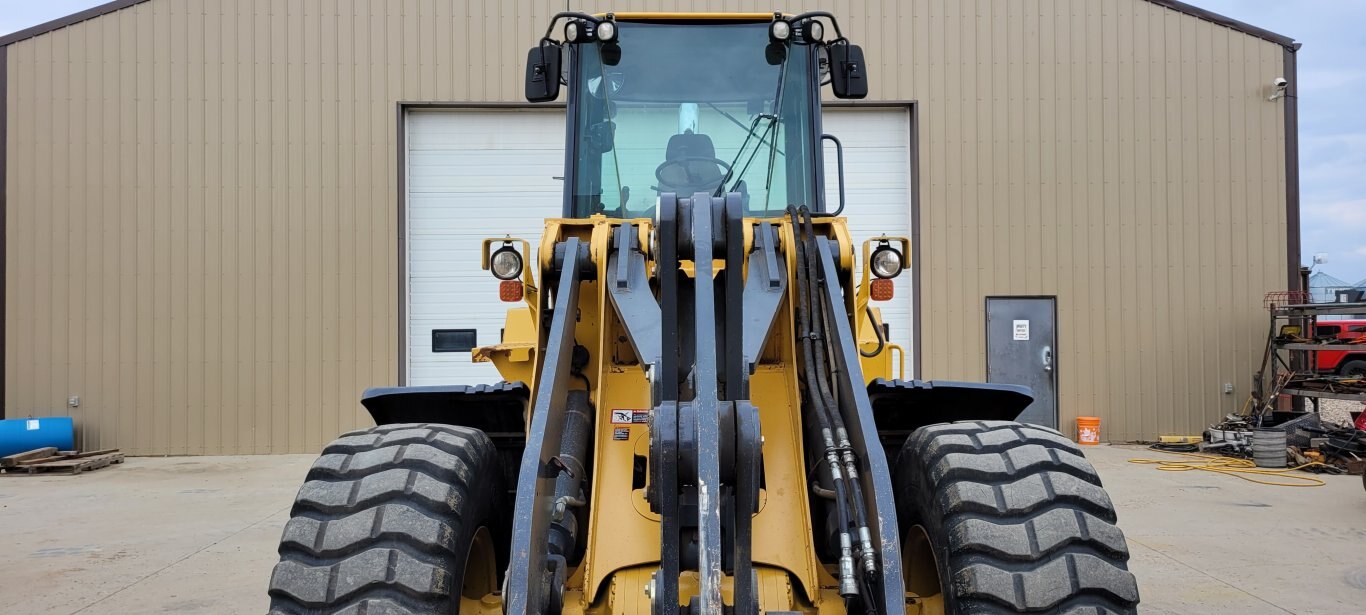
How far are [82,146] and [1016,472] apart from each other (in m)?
13.9

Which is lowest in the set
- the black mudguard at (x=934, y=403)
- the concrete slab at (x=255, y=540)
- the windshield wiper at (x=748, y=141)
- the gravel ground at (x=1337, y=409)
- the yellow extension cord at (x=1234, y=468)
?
the gravel ground at (x=1337, y=409)

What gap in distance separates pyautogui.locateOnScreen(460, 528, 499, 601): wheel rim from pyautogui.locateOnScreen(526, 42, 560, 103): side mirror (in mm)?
2337

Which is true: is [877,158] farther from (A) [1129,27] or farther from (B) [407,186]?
(B) [407,186]

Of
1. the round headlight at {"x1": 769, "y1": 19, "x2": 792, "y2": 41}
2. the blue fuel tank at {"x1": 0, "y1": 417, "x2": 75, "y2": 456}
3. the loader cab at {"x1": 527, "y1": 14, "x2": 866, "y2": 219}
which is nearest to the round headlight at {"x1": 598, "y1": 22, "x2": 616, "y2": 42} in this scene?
the loader cab at {"x1": 527, "y1": 14, "x2": 866, "y2": 219}

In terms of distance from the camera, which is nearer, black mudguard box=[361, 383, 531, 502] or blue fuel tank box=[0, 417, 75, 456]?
black mudguard box=[361, 383, 531, 502]

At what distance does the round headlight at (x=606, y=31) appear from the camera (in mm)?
4691

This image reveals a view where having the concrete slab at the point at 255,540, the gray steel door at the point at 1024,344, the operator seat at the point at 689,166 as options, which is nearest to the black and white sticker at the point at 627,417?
the operator seat at the point at 689,166

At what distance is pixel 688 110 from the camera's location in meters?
4.87

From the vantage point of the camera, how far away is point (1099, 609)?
2.74 metres

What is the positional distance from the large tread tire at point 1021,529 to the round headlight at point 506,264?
1.88 m

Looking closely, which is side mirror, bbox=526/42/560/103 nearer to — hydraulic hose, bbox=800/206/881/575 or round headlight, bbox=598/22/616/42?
round headlight, bbox=598/22/616/42

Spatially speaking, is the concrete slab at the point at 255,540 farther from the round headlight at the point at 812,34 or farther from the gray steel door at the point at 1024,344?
the round headlight at the point at 812,34

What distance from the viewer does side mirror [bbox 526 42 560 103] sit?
4.94 m

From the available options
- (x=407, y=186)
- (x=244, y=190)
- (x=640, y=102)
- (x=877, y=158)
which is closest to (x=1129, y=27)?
(x=877, y=158)
